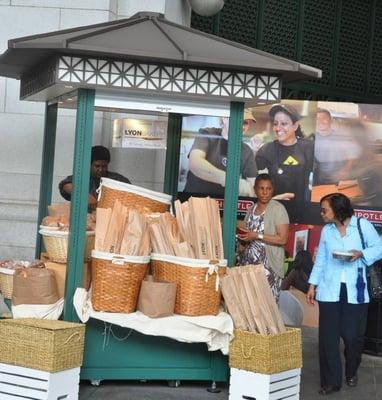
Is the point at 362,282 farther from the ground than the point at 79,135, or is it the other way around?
the point at 79,135

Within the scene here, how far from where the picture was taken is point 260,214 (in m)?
7.80

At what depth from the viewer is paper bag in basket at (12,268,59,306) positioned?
6496mm

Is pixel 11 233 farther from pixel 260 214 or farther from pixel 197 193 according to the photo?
pixel 260 214

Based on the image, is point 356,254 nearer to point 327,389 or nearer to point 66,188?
point 327,389

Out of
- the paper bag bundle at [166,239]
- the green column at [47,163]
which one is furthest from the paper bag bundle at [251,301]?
the green column at [47,163]

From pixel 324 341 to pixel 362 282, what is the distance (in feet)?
1.87

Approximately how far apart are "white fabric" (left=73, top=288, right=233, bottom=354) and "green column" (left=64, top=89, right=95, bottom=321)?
110 mm

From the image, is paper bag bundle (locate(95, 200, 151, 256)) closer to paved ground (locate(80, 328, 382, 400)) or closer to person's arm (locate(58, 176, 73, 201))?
paved ground (locate(80, 328, 382, 400))

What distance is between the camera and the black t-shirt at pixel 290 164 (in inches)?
357

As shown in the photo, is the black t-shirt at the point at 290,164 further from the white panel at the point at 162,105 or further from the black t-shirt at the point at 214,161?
the white panel at the point at 162,105

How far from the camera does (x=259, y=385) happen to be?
6.12 m

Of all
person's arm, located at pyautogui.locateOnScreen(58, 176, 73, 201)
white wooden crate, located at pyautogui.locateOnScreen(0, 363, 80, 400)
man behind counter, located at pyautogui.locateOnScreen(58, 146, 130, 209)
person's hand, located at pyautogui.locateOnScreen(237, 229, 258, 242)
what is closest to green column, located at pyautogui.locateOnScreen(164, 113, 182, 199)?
man behind counter, located at pyautogui.locateOnScreen(58, 146, 130, 209)

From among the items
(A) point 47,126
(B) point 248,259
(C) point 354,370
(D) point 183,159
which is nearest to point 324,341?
(C) point 354,370

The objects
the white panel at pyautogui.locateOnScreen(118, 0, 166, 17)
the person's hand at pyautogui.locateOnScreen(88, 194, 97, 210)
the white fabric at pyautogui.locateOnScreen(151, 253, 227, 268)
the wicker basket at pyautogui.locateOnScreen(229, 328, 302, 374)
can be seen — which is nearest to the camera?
the wicker basket at pyautogui.locateOnScreen(229, 328, 302, 374)
